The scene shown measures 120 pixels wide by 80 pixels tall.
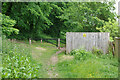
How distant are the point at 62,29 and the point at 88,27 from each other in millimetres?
3185

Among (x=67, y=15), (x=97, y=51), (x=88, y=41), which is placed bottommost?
(x=97, y=51)

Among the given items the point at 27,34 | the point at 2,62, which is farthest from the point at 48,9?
the point at 2,62

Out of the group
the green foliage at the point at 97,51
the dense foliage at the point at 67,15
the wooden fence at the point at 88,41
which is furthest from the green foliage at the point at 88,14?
the green foliage at the point at 97,51

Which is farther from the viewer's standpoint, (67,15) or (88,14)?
(67,15)

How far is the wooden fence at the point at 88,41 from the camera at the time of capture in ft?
24.2

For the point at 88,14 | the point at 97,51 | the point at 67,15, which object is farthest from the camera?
the point at 67,15

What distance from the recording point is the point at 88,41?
7.48 m

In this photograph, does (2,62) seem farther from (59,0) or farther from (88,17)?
(59,0)

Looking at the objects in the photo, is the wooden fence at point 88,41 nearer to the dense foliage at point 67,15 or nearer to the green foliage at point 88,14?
the dense foliage at point 67,15

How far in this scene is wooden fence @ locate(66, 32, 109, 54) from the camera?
739 cm

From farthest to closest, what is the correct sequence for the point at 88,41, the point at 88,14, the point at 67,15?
the point at 67,15 → the point at 88,14 → the point at 88,41

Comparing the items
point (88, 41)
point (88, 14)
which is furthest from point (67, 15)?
point (88, 41)

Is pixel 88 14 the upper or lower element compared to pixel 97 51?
upper

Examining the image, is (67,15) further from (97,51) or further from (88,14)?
(97,51)
